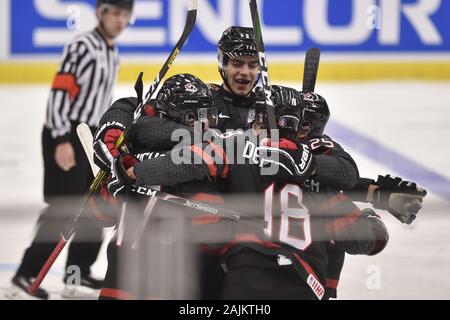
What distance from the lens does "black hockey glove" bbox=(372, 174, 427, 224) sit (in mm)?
2760

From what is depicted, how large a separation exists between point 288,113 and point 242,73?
28 centimetres

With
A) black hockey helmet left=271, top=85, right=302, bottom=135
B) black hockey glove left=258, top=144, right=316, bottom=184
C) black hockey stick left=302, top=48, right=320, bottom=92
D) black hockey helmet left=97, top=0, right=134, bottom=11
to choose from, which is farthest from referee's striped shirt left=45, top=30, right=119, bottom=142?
black hockey glove left=258, top=144, right=316, bottom=184

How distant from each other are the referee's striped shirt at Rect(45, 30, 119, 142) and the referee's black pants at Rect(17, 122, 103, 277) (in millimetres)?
62

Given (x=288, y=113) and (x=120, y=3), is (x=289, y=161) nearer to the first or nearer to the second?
(x=288, y=113)

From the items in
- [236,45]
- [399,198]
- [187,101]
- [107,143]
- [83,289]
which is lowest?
[83,289]

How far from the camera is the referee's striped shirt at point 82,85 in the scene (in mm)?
3451

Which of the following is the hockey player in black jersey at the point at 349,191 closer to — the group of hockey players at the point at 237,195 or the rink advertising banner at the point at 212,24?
the group of hockey players at the point at 237,195

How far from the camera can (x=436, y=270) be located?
2979mm

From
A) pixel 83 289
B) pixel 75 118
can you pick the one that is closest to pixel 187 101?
pixel 83 289

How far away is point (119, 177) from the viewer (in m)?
2.46

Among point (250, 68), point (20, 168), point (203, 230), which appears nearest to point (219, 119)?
point (250, 68)

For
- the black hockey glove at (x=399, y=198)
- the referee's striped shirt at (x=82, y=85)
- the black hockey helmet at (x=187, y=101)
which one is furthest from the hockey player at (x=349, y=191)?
the referee's striped shirt at (x=82, y=85)

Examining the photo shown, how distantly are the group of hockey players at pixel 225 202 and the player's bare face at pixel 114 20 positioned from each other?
930mm
